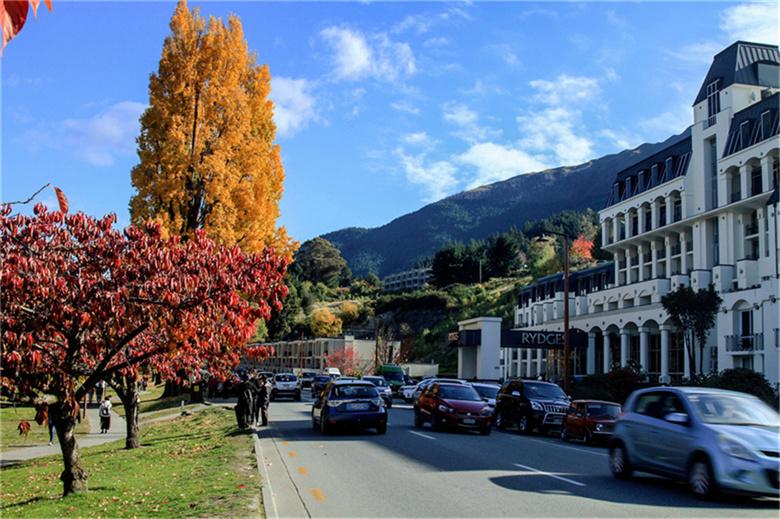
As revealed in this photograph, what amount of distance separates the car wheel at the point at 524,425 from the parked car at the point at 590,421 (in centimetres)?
186

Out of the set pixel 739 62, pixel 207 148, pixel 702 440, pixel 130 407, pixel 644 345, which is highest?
pixel 739 62

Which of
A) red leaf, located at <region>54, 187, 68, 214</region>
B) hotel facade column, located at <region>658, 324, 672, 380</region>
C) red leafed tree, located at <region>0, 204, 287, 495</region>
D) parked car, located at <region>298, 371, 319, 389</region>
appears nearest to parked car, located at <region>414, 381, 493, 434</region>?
red leafed tree, located at <region>0, 204, 287, 495</region>

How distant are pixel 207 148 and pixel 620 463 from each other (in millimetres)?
20167

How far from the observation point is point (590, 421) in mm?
19891

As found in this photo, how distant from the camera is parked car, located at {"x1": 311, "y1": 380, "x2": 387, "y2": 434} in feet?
63.5

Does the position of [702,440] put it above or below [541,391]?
above

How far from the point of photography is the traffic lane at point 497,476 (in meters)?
9.16

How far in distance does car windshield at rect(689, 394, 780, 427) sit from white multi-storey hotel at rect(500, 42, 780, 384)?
29703 millimetres

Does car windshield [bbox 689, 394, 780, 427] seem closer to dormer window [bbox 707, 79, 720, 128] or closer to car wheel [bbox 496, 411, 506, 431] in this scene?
car wheel [bbox 496, 411, 506, 431]

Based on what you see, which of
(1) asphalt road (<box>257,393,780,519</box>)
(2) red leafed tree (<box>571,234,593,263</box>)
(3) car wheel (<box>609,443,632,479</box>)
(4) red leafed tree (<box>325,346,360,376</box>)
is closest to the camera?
(1) asphalt road (<box>257,393,780,519</box>)

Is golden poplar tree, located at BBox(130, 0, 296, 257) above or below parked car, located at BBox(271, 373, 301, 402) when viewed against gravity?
above

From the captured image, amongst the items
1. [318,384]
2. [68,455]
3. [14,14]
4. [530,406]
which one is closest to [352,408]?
[530,406]

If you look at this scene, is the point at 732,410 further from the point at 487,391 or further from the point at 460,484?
the point at 487,391

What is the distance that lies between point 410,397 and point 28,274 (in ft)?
124
